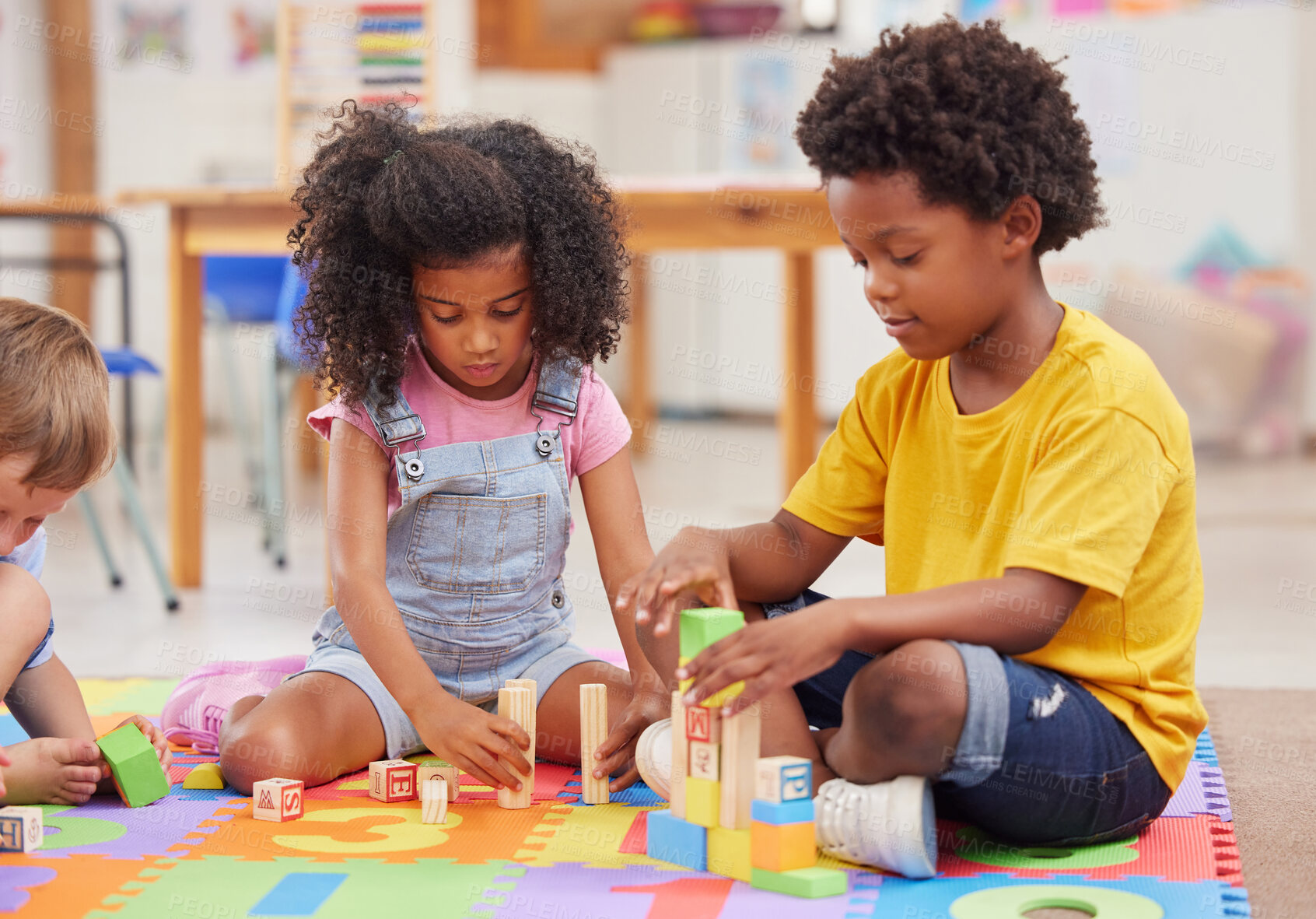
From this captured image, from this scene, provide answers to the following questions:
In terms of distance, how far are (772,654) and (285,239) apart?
1.32 meters

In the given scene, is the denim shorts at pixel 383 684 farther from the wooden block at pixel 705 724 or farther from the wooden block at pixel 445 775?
the wooden block at pixel 705 724

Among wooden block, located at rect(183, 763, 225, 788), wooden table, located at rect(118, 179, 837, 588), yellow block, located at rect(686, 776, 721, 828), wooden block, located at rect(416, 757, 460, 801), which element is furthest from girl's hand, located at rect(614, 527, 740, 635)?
wooden table, located at rect(118, 179, 837, 588)

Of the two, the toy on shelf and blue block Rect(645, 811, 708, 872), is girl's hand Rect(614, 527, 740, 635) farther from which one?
the toy on shelf

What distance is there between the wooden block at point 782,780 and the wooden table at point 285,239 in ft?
3.61

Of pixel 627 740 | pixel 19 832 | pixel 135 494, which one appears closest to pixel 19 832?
pixel 19 832

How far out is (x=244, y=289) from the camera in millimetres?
2838

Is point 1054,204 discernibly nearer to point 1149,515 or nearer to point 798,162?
point 1149,515

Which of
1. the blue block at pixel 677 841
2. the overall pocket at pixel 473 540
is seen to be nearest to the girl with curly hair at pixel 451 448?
the overall pocket at pixel 473 540

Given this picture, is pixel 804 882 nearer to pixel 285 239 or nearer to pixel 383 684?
pixel 383 684

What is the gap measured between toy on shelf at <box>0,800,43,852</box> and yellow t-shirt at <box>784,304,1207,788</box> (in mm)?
657

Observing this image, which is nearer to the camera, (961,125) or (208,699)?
(961,125)

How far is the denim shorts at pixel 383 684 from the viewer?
1.21 meters

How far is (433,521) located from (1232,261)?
2966mm

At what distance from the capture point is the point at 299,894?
0.87 metres
